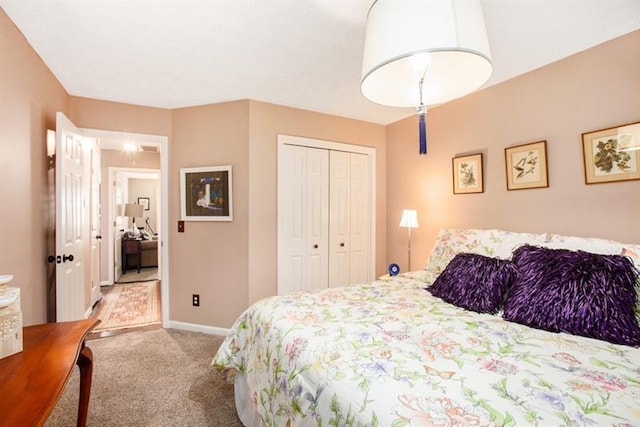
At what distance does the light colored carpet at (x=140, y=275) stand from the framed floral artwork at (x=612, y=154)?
615 cm

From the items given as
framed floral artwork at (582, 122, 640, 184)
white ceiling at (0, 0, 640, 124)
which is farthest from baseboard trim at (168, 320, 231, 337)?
framed floral artwork at (582, 122, 640, 184)

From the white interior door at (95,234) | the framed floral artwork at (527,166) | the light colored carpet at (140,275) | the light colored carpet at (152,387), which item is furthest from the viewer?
the light colored carpet at (140,275)

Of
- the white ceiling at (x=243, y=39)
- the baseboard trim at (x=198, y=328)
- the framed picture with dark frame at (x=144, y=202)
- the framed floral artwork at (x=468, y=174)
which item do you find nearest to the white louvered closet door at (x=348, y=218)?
the white ceiling at (x=243, y=39)

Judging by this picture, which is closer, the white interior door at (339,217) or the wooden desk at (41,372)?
the wooden desk at (41,372)

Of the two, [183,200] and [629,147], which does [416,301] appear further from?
[183,200]

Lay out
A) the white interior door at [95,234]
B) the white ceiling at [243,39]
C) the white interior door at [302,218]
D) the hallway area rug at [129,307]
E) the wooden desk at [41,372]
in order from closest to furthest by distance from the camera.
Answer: the wooden desk at [41,372], the white ceiling at [243,39], the white interior door at [302,218], the hallway area rug at [129,307], the white interior door at [95,234]

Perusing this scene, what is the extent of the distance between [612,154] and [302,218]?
2.50 metres

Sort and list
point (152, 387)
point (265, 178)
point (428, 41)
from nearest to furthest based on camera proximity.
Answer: point (428, 41), point (152, 387), point (265, 178)

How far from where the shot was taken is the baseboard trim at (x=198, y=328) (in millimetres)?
3024

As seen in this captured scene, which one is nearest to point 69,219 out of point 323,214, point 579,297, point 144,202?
point 323,214

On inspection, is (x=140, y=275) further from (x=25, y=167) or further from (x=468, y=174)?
(x=468, y=174)

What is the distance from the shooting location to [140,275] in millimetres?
5703

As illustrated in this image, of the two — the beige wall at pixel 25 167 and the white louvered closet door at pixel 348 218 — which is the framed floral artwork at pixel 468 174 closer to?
the white louvered closet door at pixel 348 218

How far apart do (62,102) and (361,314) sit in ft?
10.3
